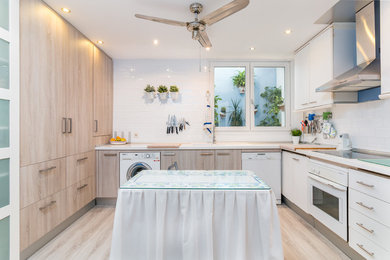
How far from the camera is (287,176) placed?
11.1 ft

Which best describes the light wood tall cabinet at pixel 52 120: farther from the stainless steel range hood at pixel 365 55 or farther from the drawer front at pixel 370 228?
the stainless steel range hood at pixel 365 55

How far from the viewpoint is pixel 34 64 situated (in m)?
2.18

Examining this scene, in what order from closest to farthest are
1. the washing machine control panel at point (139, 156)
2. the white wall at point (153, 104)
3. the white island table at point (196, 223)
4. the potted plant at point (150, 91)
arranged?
the white island table at point (196, 223), the washing machine control panel at point (139, 156), the potted plant at point (150, 91), the white wall at point (153, 104)

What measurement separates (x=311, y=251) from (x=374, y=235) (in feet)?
2.18

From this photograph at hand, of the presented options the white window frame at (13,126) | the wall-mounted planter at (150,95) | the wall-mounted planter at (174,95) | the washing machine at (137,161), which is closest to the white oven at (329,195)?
the washing machine at (137,161)

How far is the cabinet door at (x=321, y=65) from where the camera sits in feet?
9.12

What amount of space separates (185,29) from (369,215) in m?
2.77

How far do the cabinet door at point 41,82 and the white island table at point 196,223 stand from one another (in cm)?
127

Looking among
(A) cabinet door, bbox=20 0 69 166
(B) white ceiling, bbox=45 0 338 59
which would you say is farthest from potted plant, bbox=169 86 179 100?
(A) cabinet door, bbox=20 0 69 166

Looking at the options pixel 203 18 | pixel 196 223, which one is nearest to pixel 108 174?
pixel 196 223

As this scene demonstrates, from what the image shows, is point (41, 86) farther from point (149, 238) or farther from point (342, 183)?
point (342, 183)

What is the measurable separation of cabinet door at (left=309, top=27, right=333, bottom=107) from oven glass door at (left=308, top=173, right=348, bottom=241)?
1072 millimetres

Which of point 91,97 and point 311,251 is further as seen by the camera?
point 91,97

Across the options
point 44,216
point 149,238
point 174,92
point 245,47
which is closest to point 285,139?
point 245,47
